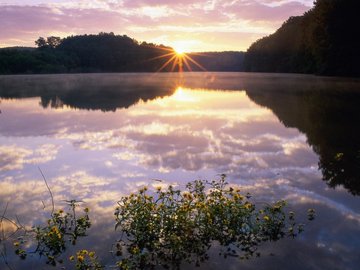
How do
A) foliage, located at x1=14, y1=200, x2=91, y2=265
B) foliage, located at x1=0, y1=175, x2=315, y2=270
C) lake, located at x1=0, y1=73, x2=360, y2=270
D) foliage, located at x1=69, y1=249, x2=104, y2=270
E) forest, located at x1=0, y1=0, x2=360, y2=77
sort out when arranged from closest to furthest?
foliage, located at x1=69, y1=249, x2=104, y2=270 → foliage, located at x1=0, y1=175, x2=315, y2=270 → foliage, located at x1=14, y1=200, x2=91, y2=265 → lake, located at x1=0, y1=73, x2=360, y2=270 → forest, located at x1=0, y1=0, x2=360, y2=77

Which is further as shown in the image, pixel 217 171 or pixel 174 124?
pixel 174 124

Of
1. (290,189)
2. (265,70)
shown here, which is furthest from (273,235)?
(265,70)

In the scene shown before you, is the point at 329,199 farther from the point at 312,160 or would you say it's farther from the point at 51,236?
the point at 51,236

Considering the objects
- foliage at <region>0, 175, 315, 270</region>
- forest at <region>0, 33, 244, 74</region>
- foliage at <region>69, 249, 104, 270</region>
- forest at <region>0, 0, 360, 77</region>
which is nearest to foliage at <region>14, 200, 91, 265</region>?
foliage at <region>0, 175, 315, 270</region>

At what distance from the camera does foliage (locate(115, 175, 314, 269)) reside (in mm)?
6762

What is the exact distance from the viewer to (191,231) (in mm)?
7367

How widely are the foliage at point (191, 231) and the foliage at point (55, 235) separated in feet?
2.62

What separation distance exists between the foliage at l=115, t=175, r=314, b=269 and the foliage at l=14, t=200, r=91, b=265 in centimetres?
80

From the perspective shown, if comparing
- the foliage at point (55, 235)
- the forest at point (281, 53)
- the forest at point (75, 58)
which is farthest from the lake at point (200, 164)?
the forest at point (75, 58)

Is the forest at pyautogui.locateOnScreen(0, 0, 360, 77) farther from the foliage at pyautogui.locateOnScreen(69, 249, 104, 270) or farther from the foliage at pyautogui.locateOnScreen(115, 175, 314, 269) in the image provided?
the foliage at pyautogui.locateOnScreen(69, 249, 104, 270)

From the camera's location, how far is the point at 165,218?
302 inches

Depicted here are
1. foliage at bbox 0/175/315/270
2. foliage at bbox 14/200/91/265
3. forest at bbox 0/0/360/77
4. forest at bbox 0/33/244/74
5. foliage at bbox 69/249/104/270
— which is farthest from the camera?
forest at bbox 0/33/244/74

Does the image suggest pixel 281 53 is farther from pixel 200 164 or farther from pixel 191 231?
pixel 191 231

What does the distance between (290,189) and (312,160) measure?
3525mm
